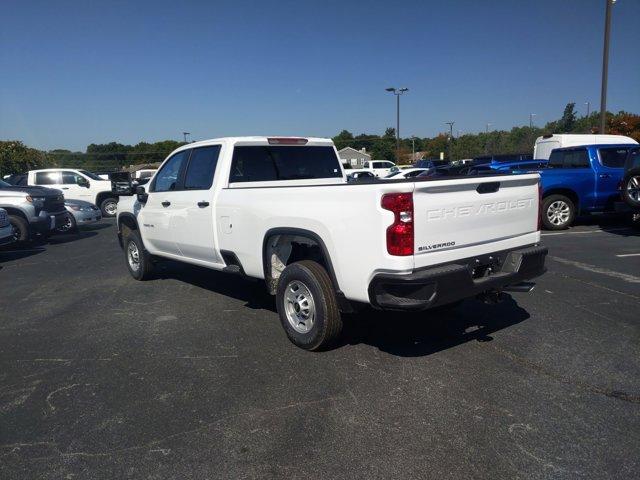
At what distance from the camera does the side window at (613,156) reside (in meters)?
A: 11.4

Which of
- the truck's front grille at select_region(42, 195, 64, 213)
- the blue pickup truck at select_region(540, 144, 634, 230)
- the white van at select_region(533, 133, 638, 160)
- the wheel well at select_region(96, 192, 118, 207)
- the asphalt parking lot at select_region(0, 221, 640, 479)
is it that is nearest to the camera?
the asphalt parking lot at select_region(0, 221, 640, 479)

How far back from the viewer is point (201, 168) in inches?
230

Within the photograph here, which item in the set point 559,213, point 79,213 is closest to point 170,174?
point 559,213

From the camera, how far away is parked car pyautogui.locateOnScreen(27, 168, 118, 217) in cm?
1769

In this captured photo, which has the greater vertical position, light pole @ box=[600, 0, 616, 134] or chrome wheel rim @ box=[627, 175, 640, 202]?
light pole @ box=[600, 0, 616, 134]

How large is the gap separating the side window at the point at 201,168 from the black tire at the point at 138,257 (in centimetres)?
172

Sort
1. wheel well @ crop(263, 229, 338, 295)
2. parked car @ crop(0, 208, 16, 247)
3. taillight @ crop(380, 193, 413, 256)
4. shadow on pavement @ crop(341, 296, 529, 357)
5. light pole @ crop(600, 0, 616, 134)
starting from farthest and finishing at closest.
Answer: light pole @ crop(600, 0, 616, 134) < parked car @ crop(0, 208, 16, 247) < wheel well @ crop(263, 229, 338, 295) < shadow on pavement @ crop(341, 296, 529, 357) < taillight @ crop(380, 193, 413, 256)

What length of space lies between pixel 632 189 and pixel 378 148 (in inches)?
2850

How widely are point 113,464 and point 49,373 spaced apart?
5.64 feet

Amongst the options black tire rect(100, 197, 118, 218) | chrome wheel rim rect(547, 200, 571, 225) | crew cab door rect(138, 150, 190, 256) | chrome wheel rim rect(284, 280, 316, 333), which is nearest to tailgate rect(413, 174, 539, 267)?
chrome wheel rim rect(284, 280, 316, 333)

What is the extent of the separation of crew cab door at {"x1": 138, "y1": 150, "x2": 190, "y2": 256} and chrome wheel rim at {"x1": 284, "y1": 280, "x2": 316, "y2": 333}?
2.34m

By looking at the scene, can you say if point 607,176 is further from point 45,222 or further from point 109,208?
point 109,208

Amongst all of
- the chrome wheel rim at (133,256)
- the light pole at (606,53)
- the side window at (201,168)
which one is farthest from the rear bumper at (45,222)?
the light pole at (606,53)

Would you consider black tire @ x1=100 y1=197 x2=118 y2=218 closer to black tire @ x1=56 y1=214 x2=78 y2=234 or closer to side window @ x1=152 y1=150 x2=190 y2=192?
black tire @ x1=56 y1=214 x2=78 y2=234
